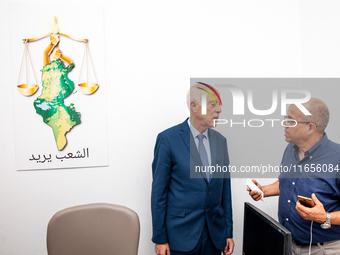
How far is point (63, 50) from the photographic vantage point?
1.85 meters

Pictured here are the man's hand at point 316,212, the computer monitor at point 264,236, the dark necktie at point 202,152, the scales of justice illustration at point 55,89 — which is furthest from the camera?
the scales of justice illustration at point 55,89

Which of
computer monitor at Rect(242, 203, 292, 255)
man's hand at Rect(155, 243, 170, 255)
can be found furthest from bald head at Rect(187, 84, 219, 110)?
man's hand at Rect(155, 243, 170, 255)

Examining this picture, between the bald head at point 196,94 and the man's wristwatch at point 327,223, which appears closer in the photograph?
the man's wristwatch at point 327,223

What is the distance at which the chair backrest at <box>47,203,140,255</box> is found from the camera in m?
1.36

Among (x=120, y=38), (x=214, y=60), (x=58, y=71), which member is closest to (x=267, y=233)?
(x=214, y=60)

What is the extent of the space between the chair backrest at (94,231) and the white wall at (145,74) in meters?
0.48

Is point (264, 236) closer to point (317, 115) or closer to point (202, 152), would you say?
point (202, 152)

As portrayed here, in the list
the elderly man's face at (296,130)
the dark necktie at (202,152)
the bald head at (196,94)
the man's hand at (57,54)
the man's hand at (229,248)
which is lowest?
the man's hand at (229,248)

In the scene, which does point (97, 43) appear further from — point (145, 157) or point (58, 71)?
point (145, 157)

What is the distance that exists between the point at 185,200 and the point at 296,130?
2.92ft

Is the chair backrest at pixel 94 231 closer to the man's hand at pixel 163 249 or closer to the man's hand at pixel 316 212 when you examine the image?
the man's hand at pixel 163 249

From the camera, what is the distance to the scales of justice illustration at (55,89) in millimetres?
1830

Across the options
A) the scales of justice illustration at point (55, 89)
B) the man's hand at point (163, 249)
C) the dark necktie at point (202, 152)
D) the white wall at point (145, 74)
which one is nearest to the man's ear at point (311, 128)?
the white wall at point (145, 74)

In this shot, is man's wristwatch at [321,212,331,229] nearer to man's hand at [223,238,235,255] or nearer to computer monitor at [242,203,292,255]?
computer monitor at [242,203,292,255]
